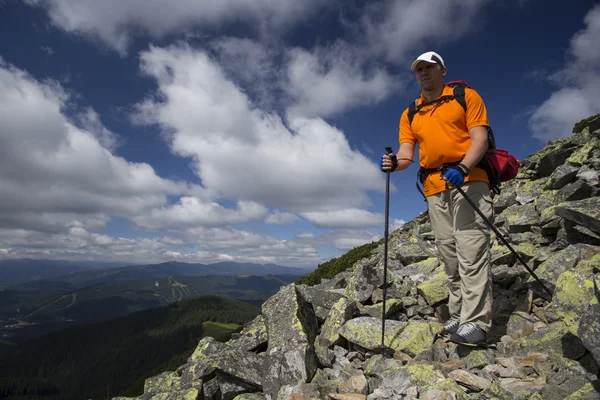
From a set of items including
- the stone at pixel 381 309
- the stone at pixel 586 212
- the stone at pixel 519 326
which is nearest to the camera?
the stone at pixel 519 326

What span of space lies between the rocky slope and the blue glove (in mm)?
2264

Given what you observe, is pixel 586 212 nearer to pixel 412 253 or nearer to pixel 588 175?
pixel 588 175

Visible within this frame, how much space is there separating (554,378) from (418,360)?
6.75 ft

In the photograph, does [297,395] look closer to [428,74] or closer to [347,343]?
[347,343]

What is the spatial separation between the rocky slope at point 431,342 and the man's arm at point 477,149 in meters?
2.36

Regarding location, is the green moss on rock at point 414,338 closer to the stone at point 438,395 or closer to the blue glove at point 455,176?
the stone at point 438,395

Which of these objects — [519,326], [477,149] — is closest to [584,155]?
[519,326]

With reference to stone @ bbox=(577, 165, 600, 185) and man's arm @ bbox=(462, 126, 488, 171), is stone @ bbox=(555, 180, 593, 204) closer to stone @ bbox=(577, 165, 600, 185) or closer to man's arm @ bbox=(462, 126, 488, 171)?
stone @ bbox=(577, 165, 600, 185)

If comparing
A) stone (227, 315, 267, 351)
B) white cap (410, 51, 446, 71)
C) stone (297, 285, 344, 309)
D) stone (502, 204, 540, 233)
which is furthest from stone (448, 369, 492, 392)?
stone (502, 204, 540, 233)

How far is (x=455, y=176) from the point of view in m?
5.09

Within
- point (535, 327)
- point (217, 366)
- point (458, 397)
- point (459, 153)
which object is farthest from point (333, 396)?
point (459, 153)

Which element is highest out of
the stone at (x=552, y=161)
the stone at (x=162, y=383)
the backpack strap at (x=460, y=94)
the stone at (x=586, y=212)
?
the stone at (x=552, y=161)

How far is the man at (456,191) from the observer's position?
5.36 metres

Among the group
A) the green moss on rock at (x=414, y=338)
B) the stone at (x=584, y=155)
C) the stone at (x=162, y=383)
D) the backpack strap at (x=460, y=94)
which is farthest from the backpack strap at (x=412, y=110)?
the stone at (x=584, y=155)
